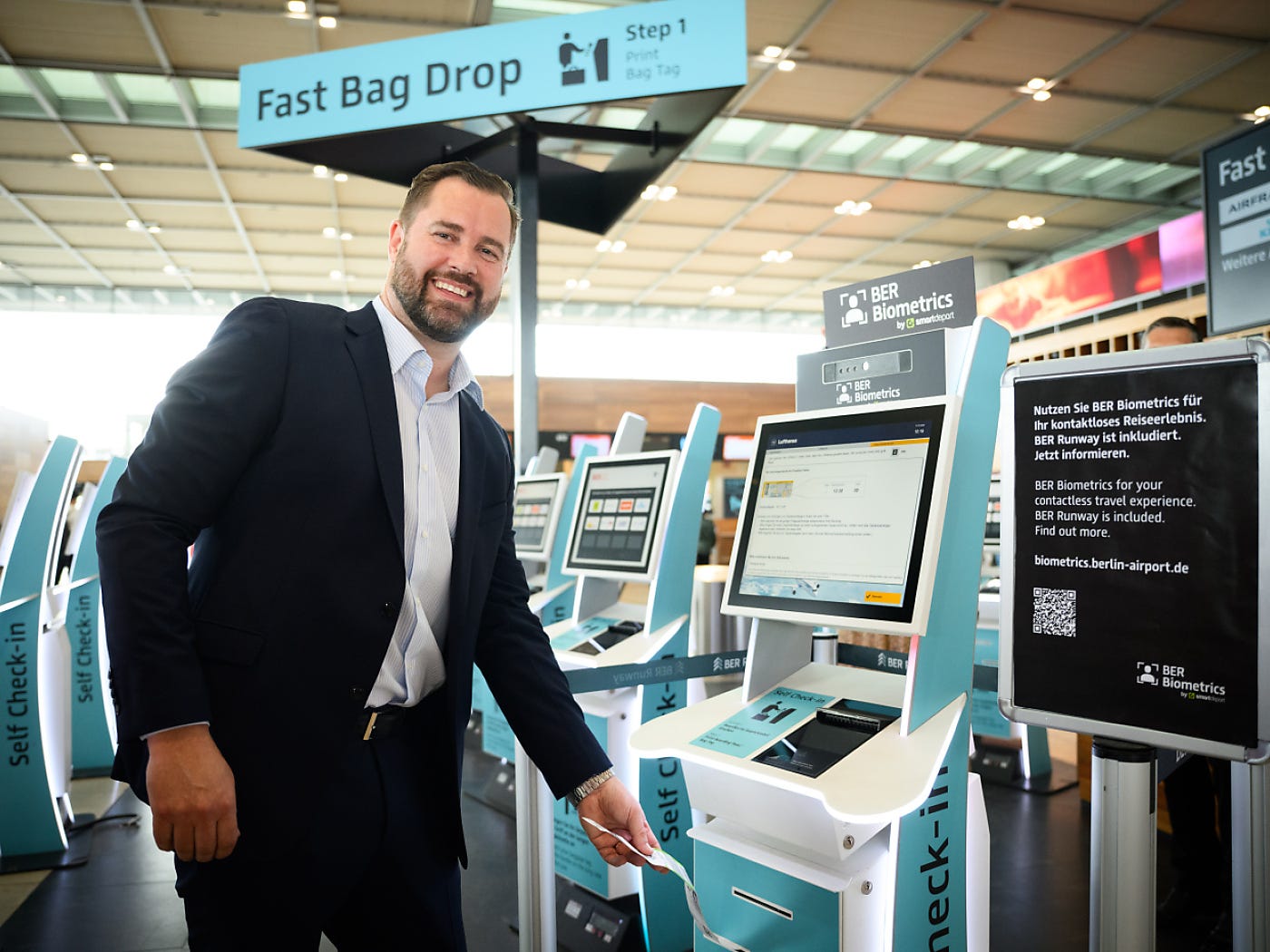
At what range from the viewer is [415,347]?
4.60ft

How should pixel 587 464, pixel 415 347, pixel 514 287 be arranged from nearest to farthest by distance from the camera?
pixel 415 347
pixel 587 464
pixel 514 287

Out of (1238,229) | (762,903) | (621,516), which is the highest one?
(1238,229)

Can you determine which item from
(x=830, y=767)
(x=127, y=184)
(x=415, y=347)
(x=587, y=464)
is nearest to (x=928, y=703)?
(x=830, y=767)

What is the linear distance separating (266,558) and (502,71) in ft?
7.81

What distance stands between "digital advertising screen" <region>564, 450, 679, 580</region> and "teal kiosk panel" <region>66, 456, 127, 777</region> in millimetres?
2679

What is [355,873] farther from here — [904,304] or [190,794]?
[904,304]

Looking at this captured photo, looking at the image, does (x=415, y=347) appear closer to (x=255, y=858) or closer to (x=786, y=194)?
(x=255, y=858)

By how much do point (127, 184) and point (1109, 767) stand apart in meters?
10.5

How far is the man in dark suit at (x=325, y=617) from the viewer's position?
107 cm

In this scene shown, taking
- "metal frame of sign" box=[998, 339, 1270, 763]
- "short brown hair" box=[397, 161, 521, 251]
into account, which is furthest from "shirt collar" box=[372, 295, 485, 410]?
"metal frame of sign" box=[998, 339, 1270, 763]

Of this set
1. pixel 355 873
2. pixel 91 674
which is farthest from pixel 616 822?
pixel 91 674

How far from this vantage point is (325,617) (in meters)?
1.19

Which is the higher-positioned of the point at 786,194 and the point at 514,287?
the point at 786,194

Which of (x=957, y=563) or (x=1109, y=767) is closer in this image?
(x=1109, y=767)
